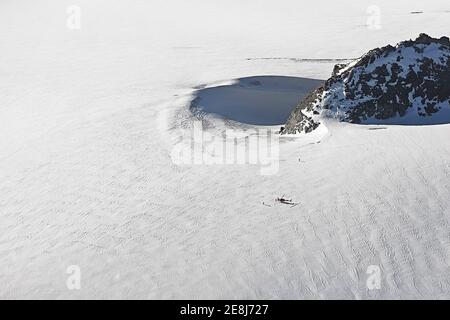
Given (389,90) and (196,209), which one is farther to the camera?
(389,90)

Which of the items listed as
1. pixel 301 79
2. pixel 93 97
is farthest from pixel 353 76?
pixel 93 97

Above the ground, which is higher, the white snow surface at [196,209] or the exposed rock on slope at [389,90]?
the exposed rock on slope at [389,90]

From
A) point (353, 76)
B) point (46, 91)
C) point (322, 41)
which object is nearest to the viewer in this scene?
point (353, 76)

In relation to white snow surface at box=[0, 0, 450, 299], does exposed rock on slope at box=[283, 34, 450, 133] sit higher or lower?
higher

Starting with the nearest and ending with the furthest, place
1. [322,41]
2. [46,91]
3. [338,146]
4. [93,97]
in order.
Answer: [338,146]
[93,97]
[46,91]
[322,41]

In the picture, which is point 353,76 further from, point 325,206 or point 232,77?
point 232,77

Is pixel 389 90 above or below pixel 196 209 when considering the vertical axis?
above

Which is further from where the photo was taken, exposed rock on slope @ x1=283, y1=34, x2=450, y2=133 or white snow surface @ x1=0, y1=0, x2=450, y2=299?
exposed rock on slope @ x1=283, y1=34, x2=450, y2=133

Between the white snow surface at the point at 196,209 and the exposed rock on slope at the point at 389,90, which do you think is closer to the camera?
the white snow surface at the point at 196,209
